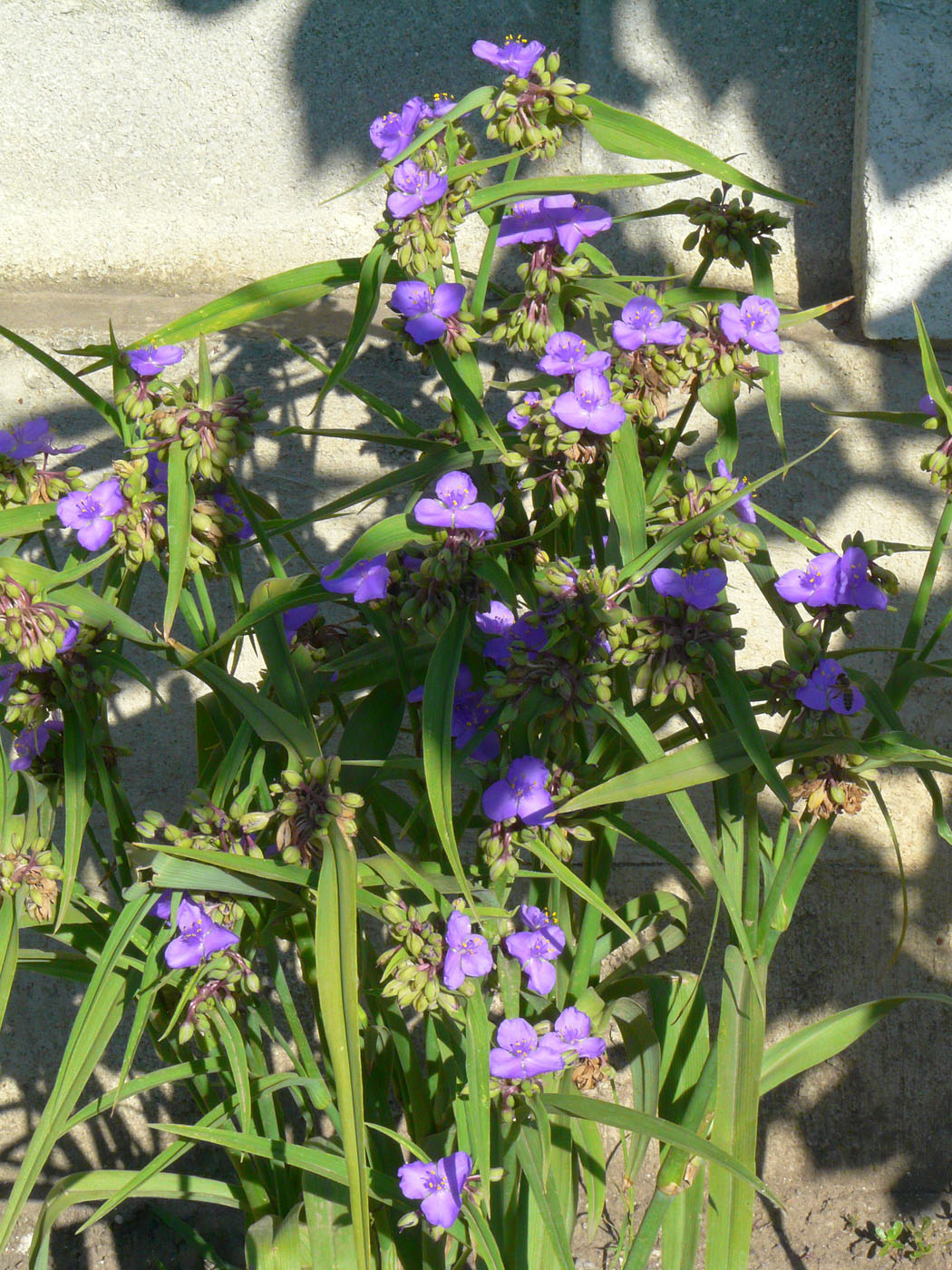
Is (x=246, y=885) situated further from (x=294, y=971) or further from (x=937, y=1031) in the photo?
(x=937, y=1031)

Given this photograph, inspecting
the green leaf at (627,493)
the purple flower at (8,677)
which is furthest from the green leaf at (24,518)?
the green leaf at (627,493)

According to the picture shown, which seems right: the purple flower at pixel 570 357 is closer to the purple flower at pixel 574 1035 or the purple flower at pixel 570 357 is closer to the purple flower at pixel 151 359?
the purple flower at pixel 151 359

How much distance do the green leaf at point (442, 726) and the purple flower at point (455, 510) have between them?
0.23 feet

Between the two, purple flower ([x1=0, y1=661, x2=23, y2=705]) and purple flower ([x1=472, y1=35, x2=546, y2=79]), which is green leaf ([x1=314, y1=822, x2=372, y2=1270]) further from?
purple flower ([x1=472, y1=35, x2=546, y2=79])

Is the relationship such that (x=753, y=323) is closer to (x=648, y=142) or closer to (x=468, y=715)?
(x=648, y=142)

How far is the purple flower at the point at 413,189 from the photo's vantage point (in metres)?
0.75

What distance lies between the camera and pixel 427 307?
2.68 feet

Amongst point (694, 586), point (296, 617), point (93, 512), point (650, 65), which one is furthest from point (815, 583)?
point (650, 65)

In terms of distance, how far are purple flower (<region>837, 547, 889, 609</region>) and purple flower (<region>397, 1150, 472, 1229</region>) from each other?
56cm

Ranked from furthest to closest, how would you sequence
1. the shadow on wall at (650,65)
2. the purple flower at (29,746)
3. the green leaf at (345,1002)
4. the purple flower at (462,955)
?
the shadow on wall at (650,65) < the purple flower at (29,746) < the purple flower at (462,955) < the green leaf at (345,1002)

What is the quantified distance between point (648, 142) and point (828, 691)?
46 cm

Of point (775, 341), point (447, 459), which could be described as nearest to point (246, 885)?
point (447, 459)

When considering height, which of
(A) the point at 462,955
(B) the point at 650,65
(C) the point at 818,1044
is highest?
(B) the point at 650,65

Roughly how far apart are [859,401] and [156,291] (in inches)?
45.3
